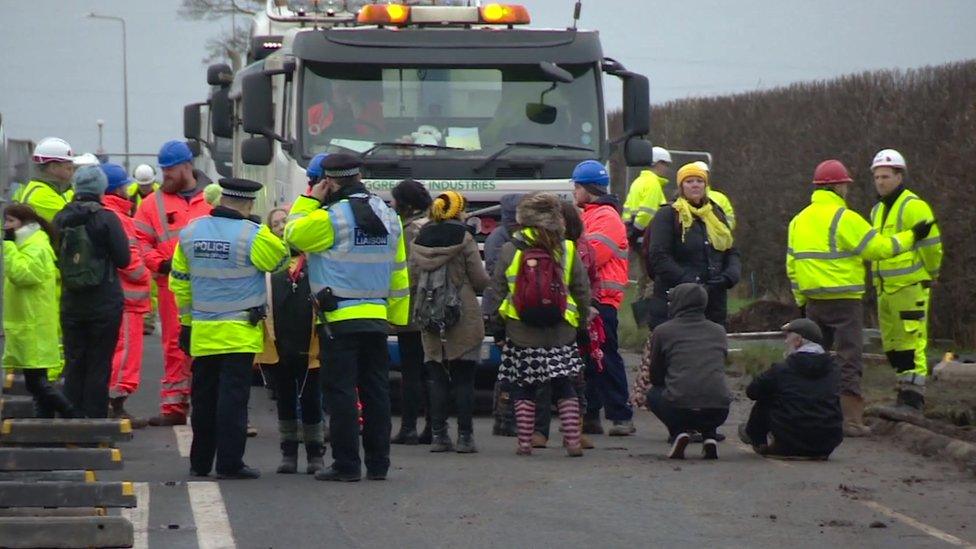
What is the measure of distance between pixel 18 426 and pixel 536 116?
505 centimetres

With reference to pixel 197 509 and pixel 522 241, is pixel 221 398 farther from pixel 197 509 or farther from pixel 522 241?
pixel 522 241

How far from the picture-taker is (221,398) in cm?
1027

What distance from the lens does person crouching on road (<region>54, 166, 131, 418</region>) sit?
1127cm

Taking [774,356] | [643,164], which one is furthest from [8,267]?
[774,356]

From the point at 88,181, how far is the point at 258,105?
A: 2.62 m

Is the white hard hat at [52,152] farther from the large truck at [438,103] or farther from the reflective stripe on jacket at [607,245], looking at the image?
the reflective stripe on jacket at [607,245]

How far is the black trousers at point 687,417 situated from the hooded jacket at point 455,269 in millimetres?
1204

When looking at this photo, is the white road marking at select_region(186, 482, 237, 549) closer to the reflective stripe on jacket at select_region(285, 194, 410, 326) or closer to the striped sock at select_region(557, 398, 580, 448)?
the reflective stripe on jacket at select_region(285, 194, 410, 326)

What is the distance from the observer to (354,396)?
33.8 feet

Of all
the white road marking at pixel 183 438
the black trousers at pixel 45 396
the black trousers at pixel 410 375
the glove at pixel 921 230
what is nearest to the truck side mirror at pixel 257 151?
the white road marking at pixel 183 438

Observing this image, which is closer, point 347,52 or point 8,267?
point 8,267

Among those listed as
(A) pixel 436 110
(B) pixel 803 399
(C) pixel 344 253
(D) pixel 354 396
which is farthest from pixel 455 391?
(A) pixel 436 110

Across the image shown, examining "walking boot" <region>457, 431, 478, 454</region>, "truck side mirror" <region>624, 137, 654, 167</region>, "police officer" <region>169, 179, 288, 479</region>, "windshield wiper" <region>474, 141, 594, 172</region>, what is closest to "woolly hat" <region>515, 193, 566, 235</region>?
"walking boot" <region>457, 431, 478, 454</region>

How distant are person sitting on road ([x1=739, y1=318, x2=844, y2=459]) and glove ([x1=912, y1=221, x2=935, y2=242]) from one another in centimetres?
186
